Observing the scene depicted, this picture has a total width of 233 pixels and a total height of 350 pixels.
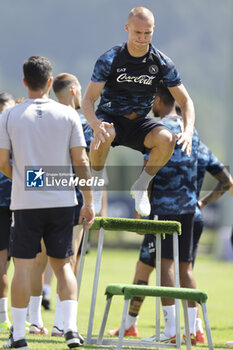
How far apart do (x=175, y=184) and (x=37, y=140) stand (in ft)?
7.88

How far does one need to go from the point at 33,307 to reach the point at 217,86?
164 m

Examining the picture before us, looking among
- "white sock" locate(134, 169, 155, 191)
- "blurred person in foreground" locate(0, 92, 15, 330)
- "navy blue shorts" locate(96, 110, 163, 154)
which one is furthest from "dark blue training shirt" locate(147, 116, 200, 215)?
"blurred person in foreground" locate(0, 92, 15, 330)

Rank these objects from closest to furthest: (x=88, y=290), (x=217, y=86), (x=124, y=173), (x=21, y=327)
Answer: (x=21, y=327)
(x=88, y=290)
(x=124, y=173)
(x=217, y=86)

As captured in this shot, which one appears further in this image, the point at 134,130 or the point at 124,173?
the point at 124,173

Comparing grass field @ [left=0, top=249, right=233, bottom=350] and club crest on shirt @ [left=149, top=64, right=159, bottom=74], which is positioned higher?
club crest on shirt @ [left=149, top=64, right=159, bottom=74]

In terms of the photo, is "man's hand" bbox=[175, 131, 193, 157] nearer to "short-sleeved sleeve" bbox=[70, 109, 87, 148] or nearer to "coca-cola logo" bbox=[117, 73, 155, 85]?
"coca-cola logo" bbox=[117, 73, 155, 85]

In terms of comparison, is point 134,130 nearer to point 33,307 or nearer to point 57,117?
point 57,117

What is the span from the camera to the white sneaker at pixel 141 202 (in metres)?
7.26

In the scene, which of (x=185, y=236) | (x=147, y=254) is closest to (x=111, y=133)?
(x=185, y=236)

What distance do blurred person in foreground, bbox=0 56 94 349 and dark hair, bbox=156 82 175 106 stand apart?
2178 millimetres

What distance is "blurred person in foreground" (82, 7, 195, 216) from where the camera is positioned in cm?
695

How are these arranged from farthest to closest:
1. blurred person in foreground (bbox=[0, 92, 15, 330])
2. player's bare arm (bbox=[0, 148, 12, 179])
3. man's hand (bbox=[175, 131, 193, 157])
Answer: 1. blurred person in foreground (bbox=[0, 92, 15, 330])
2. man's hand (bbox=[175, 131, 193, 157])
3. player's bare arm (bbox=[0, 148, 12, 179])

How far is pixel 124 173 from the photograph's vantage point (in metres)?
46.6

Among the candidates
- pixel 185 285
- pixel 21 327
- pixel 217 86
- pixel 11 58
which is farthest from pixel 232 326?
pixel 217 86
